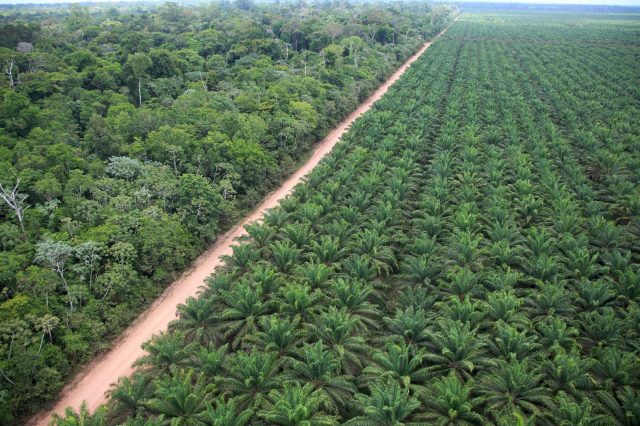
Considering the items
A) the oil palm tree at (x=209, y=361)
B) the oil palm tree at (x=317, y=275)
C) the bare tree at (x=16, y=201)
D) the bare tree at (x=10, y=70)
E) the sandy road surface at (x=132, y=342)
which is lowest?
the sandy road surface at (x=132, y=342)

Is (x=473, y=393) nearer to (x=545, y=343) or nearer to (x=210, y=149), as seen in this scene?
(x=545, y=343)

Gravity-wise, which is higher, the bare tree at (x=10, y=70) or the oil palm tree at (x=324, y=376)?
the bare tree at (x=10, y=70)

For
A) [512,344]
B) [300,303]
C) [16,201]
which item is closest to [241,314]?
[300,303]

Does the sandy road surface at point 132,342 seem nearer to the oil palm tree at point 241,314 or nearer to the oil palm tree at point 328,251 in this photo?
the oil palm tree at point 241,314

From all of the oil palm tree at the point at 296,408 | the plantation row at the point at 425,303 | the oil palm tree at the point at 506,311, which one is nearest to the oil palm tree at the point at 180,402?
the plantation row at the point at 425,303

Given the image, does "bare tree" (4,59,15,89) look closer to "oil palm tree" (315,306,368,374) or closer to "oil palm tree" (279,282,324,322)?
"oil palm tree" (279,282,324,322)

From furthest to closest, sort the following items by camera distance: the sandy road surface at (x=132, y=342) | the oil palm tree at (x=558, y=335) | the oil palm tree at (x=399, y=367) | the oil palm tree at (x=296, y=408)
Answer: the sandy road surface at (x=132, y=342) < the oil palm tree at (x=558, y=335) < the oil palm tree at (x=399, y=367) < the oil palm tree at (x=296, y=408)

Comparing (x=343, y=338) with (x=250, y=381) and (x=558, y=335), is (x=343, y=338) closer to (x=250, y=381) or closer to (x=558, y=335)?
(x=250, y=381)
